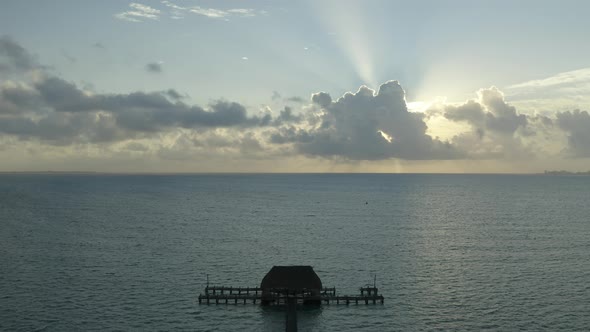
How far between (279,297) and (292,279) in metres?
2.47

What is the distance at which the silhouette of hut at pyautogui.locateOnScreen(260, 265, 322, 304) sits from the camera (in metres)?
56.6

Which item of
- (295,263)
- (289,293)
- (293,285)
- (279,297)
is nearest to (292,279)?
(293,285)

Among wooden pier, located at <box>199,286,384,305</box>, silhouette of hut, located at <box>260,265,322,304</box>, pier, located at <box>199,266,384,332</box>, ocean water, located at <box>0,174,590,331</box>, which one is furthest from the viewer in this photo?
wooden pier, located at <box>199,286,384,305</box>

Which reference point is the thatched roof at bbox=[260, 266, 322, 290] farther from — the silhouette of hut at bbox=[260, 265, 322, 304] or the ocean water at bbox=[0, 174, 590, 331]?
the ocean water at bbox=[0, 174, 590, 331]

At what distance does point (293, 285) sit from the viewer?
56.5 metres

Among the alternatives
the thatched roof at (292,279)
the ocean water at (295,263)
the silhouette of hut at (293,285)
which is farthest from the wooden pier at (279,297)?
the ocean water at (295,263)

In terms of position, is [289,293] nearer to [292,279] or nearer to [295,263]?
[292,279]

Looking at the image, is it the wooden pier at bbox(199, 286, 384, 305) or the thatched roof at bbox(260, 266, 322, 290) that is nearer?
the thatched roof at bbox(260, 266, 322, 290)

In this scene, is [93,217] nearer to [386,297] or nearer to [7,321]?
[7,321]

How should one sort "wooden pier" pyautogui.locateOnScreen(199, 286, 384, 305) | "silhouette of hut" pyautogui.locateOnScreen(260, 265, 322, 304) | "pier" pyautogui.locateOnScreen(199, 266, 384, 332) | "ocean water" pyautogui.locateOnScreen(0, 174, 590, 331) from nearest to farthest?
"ocean water" pyautogui.locateOnScreen(0, 174, 590, 331) → "silhouette of hut" pyautogui.locateOnScreen(260, 265, 322, 304) → "pier" pyautogui.locateOnScreen(199, 266, 384, 332) → "wooden pier" pyautogui.locateOnScreen(199, 286, 384, 305)

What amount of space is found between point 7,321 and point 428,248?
216 feet

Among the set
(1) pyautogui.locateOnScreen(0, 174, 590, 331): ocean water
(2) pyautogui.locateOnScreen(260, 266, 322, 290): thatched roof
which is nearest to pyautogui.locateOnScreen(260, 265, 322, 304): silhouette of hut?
(2) pyautogui.locateOnScreen(260, 266, 322, 290): thatched roof

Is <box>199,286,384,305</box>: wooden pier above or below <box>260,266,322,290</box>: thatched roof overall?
below

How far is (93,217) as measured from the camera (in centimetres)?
13125
